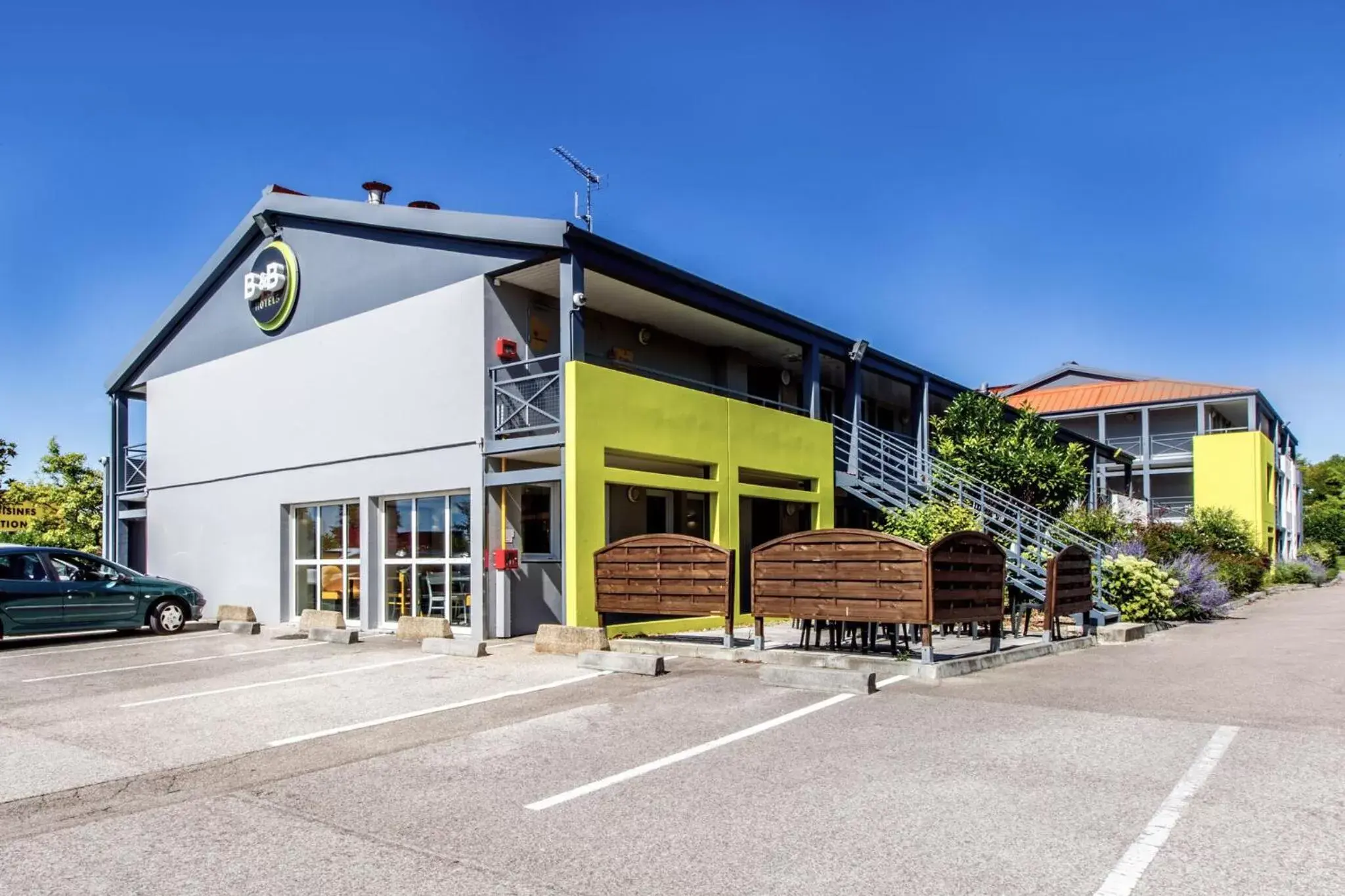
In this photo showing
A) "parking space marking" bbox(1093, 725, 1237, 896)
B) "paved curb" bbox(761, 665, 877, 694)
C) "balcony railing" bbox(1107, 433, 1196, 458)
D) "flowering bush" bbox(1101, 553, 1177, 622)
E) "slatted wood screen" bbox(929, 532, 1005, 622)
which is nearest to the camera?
"parking space marking" bbox(1093, 725, 1237, 896)

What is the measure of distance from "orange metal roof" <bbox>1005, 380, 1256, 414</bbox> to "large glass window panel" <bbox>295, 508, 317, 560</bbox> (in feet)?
89.4

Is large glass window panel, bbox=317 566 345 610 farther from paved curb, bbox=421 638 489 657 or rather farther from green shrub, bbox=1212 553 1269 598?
green shrub, bbox=1212 553 1269 598

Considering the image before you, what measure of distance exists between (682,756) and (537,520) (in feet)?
28.0

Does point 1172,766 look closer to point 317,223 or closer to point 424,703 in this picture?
point 424,703

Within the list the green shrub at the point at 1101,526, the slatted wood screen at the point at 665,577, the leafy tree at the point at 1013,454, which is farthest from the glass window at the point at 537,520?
the green shrub at the point at 1101,526

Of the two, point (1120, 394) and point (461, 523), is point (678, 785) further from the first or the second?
point (1120, 394)

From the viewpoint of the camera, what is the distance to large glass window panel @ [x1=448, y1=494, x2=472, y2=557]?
1448 cm

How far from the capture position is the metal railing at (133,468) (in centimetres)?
2197

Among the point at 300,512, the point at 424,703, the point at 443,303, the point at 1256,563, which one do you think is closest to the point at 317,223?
the point at 443,303

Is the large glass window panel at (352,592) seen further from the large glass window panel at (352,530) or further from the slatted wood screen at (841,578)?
the slatted wood screen at (841,578)

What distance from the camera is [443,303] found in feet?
48.7

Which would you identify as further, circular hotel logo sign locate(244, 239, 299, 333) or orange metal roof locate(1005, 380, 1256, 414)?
orange metal roof locate(1005, 380, 1256, 414)

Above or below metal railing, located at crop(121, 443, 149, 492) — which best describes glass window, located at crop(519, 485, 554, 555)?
below

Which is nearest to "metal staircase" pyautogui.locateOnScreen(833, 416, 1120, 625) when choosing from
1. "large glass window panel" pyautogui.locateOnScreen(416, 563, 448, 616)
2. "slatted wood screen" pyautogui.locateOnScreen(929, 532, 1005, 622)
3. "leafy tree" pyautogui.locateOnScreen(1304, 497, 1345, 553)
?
"slatted wood screen" pyautogui.locateOnScreen(929, 532, 1005, 622)
